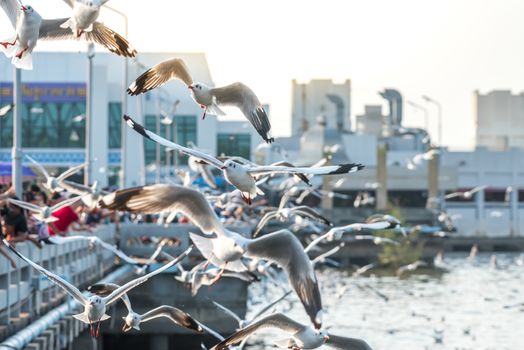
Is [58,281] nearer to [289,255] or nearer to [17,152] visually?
[289,255]

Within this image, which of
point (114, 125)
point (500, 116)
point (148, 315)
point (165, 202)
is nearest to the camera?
point (165, 202)

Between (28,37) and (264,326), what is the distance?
156 inches

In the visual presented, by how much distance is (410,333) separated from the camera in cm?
4503

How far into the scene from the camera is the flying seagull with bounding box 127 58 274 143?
1648 cm

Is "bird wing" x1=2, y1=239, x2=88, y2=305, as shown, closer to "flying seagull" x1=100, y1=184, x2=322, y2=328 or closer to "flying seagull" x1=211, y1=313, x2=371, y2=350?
"flying seagull" x1=100, y1=184, x2=322, y2=328

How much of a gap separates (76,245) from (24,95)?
61.7m

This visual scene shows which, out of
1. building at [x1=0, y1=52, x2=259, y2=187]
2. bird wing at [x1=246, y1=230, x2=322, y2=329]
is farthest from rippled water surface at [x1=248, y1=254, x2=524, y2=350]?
building at [x1=0, y1=52, x2=259, y2=187]

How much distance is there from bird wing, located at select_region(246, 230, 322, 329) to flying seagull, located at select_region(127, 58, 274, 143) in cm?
108

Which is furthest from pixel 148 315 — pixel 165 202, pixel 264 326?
pixel 165 202

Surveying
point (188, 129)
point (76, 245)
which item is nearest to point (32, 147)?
point (188, 129)

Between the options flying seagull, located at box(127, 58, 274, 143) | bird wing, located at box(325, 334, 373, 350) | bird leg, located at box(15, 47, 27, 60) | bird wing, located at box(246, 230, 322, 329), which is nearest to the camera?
bird leg, located at box(15, 47, 27, 60)

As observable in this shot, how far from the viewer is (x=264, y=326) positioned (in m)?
16.1

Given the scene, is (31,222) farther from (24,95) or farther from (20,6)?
(24,95)

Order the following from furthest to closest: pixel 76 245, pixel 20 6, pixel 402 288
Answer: pixel 402 288 < pixel 76 245 < pixel 20 6
